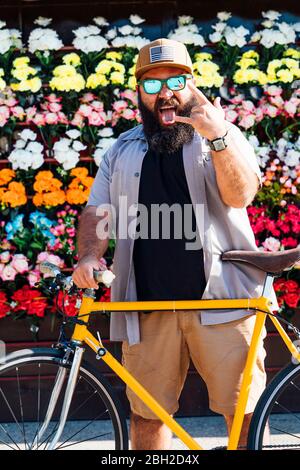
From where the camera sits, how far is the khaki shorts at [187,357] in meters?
3.60

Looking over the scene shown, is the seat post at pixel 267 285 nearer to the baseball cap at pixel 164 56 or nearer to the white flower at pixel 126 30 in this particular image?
the baseball cap at pixel 164 56

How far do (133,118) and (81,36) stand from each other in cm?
64

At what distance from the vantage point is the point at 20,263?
5.01 m

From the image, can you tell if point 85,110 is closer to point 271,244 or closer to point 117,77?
point 117,77

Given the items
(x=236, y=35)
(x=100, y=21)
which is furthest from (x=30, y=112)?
(x=236, y=35)

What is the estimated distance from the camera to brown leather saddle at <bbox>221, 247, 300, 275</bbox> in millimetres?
3475

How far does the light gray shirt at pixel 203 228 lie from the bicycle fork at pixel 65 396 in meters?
0.32

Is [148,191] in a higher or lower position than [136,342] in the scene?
higher

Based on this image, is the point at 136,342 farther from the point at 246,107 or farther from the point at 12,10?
the point at 12,10

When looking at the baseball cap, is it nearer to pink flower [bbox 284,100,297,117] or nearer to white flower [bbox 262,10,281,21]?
pink flower [bbox 284,100,297,117]

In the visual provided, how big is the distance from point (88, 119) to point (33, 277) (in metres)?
1.04

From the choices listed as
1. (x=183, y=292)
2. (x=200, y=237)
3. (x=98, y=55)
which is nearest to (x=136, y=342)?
(x=183, y=292)

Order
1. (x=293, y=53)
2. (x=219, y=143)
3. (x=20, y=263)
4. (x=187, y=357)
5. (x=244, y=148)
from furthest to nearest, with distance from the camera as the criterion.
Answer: (x=293, y=53) < (x=20, y=263) < (x=187, y=357) < (x=244, y=148) < (x=219, y=143)
